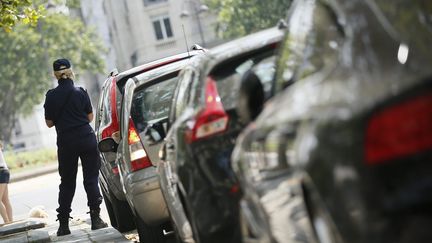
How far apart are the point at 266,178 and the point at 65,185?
7.33 metres

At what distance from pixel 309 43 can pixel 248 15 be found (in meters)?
54.1

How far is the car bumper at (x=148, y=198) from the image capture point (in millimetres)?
9023

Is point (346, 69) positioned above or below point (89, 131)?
above

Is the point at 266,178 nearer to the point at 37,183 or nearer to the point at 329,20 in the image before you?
the point at 329,20

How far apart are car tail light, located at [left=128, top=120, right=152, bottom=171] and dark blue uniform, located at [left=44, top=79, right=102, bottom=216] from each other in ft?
6.26

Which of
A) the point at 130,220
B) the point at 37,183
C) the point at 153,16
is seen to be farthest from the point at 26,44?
the point at 130,220

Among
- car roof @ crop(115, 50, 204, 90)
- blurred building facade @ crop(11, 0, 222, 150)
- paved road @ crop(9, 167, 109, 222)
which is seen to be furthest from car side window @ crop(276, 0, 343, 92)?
blurred building facade @ crop(11, 0, 222, 150)

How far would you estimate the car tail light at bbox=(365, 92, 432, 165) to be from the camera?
3209mm

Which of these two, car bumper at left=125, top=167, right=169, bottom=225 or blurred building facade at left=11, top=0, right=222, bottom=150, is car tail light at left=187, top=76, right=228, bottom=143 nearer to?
car bumper at left=125, top=167, right=169, bottom=225

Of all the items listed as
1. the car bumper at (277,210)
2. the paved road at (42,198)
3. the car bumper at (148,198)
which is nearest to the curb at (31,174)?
the paved road at (42,198)

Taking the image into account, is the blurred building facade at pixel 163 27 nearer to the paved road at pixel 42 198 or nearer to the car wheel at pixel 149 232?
the paved road at pixel 42 198

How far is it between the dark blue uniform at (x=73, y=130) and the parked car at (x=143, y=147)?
38.1 inches

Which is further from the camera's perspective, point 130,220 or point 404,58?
point 130,220

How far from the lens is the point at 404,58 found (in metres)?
3.52
